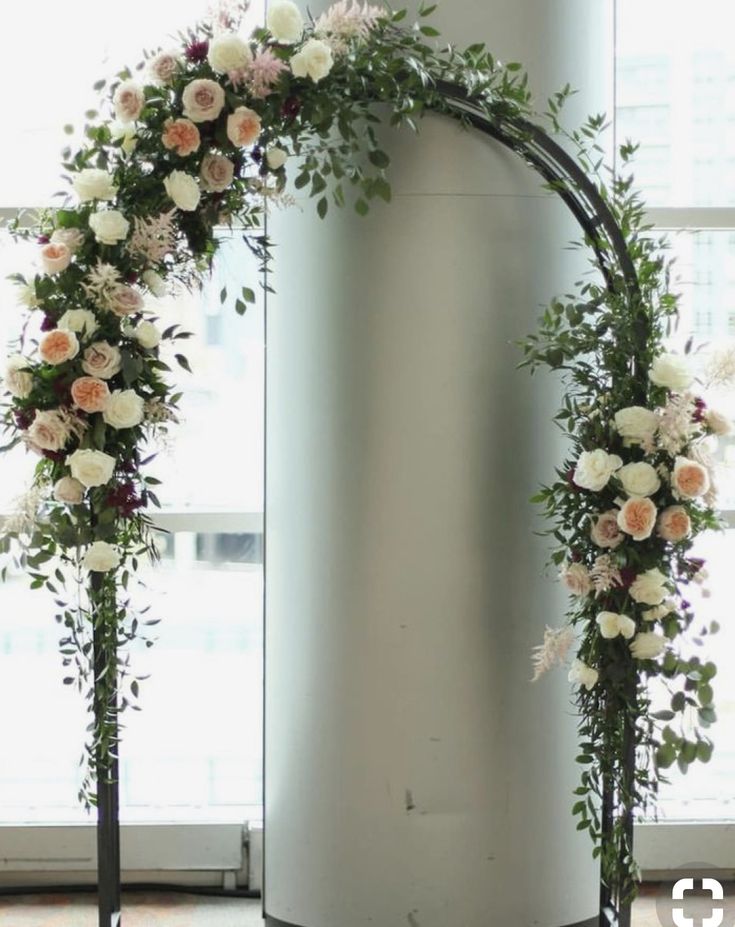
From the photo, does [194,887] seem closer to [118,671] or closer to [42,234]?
[118,671]

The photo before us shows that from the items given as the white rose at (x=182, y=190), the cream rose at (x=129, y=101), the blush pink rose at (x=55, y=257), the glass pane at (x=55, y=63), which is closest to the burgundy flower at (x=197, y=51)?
the cream rose at (x=129, y=101)

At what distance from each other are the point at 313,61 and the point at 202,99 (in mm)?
224

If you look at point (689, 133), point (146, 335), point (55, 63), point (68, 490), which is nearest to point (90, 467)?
point (68, 490)

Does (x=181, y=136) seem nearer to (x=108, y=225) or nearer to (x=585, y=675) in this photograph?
(x=108, y=225)

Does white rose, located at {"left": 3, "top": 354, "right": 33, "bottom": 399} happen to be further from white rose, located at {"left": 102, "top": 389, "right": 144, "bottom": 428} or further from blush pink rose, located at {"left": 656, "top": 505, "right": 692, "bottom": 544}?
blush pink rose, located at {"left": 656, "top": 505, "right": 692, "bottom": 544}

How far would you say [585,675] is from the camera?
8.35 feet

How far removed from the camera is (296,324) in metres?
2.87

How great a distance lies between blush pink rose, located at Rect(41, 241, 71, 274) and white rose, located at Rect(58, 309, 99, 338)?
0.08 metres

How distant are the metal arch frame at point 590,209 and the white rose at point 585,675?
67 millimetres

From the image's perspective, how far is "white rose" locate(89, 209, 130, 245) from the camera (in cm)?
246

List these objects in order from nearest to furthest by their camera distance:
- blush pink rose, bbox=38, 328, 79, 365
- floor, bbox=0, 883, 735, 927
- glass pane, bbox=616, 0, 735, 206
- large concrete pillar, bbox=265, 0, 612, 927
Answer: blush pink rose, bbox=38, 328, 79, 365, large concrete pillar, bbox=265, 0, 612, 927, floor, bbox=0, 883, 735, 927, glass pane, bbox=616, 0, 735, 206

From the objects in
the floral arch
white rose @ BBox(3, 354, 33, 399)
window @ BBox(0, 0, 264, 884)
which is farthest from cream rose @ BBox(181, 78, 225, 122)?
window @ BBox(0, 0, 264, 884)

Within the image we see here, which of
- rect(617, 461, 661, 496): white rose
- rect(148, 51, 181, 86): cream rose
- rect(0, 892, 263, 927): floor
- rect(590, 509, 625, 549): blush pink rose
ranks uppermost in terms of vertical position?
rect(148, 51, 181, 86): cream rose

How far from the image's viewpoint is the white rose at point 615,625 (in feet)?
8.20
